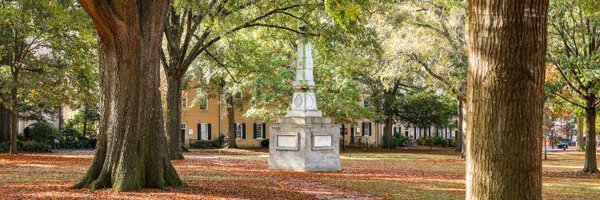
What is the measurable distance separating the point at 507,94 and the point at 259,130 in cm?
5352

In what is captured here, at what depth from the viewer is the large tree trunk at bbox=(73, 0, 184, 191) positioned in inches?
438

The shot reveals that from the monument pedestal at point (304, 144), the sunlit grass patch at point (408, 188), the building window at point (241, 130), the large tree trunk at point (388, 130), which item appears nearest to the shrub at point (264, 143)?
the building window at point (241, 130)

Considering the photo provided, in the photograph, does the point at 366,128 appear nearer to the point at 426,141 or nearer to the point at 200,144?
the point at 426,141

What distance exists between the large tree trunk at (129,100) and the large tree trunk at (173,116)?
14.3m

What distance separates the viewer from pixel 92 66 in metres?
29.5

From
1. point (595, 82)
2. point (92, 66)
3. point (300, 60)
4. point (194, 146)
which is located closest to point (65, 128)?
point (194, 146)

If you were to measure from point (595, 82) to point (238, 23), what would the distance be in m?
12.2

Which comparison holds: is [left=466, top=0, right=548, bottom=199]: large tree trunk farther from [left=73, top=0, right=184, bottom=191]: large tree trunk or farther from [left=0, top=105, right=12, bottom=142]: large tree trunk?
[left=0, top=105, right=12, bottom=142]: large tree trunk

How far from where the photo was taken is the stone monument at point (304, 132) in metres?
20.8

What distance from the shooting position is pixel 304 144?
68.4 ft

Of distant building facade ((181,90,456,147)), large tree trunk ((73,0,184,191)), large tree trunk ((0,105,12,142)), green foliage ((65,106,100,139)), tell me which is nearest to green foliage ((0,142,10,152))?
A: large tree trunk ((0,105,12,142))

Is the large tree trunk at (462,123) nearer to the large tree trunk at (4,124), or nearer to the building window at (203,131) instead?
the building window at (203,131)

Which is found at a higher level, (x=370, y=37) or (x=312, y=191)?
(x=370, y=37)

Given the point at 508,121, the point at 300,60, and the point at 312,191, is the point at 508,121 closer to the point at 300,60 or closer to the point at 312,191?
the point at 312,191
